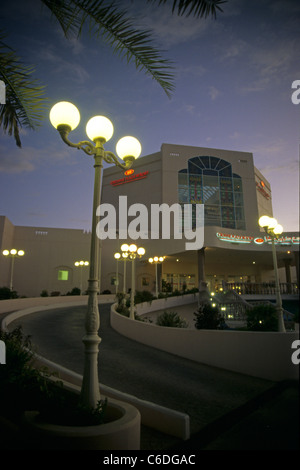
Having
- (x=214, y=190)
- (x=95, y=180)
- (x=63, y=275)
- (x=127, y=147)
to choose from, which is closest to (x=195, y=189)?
(x=214, y=190)

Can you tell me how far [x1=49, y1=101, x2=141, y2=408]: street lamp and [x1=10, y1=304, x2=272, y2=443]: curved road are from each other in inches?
75.3

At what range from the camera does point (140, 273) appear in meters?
39.3

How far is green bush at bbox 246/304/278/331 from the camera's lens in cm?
1001

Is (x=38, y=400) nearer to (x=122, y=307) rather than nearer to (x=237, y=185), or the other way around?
(x=122, y=307)

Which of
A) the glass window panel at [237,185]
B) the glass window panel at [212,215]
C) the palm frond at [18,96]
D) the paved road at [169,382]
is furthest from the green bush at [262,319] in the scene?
the glass window panel at [237,185]

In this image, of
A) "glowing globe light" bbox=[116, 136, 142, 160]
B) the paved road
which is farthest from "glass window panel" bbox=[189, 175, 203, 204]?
"glowing globe light" bbox=[116, 136, 142, 160]

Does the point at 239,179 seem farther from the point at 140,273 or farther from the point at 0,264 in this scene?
→ the point at 0,264

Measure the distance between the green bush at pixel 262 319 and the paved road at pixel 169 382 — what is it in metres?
2.79

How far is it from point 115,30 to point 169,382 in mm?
7466

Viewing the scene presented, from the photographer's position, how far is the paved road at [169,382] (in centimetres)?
467

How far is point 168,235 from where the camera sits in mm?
38812

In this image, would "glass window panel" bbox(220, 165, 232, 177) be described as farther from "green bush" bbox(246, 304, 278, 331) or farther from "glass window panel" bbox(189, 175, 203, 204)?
"green bush" bbox(246, 304, 278, 331)

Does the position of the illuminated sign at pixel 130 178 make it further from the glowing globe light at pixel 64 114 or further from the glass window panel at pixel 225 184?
the glowing globe light at pixel 64 114

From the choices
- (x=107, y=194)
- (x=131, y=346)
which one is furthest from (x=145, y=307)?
(x=107, y=194)
